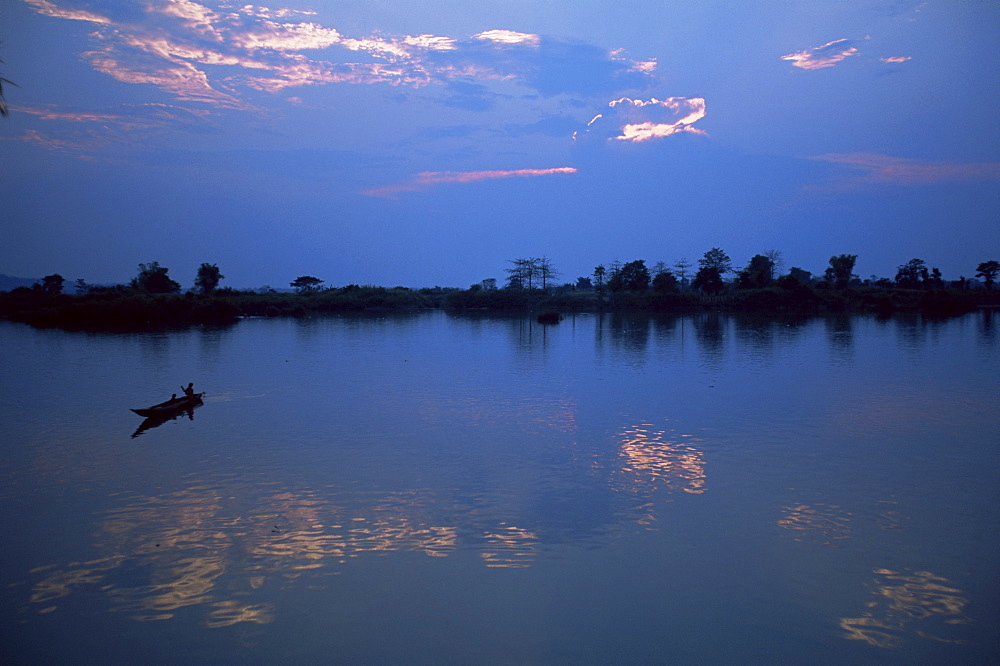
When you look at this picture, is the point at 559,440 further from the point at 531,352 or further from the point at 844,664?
the point at 531,352

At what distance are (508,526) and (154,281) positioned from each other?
2154 inches

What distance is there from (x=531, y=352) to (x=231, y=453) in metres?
14.8

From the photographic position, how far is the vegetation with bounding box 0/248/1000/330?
38938 millimetres

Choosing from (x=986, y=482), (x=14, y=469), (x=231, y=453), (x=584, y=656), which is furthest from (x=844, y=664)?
(x=14, y=469)

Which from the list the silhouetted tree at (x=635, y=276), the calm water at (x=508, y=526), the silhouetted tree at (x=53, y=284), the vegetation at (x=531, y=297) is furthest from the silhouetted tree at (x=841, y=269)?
the silhouetted tree at (x=53, y=284)

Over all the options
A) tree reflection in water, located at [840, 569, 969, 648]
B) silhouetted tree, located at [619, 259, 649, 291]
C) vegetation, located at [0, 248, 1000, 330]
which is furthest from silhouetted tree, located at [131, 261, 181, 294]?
tree reflection in water, located at [840, 569, 969, 648]

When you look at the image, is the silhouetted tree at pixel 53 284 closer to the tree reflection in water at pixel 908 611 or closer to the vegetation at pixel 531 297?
the vegetation at pixel 531 297

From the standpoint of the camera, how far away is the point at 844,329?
102ft

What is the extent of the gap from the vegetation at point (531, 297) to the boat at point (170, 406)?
2521cm

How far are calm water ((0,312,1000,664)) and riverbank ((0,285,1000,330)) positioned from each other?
26.4m

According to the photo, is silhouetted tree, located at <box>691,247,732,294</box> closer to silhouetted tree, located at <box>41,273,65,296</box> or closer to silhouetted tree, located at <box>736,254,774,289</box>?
silhouetted tree, located at <box>736,254,774,289</box>

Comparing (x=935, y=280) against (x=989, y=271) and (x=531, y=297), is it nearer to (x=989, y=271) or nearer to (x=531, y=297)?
(x=989, y=271)

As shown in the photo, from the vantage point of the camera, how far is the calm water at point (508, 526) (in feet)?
14.9

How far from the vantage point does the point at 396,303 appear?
62062 millimetres
